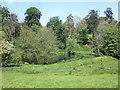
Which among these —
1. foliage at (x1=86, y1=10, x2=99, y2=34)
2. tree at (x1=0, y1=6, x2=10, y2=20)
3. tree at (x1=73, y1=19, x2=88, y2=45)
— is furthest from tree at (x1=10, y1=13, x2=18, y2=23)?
foliage at (x1=86, y1=10, x2=99, y2=34)

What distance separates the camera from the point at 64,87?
6.27 meters

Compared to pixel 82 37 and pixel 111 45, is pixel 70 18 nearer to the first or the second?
pixel 82 37

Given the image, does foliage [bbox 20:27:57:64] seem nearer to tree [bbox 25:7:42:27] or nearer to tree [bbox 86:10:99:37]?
tree [bbox 25:7:42:27]

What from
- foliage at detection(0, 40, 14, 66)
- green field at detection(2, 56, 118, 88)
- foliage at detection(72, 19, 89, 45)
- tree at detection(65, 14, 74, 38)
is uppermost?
tree at detection(65, 14, 74, 38)

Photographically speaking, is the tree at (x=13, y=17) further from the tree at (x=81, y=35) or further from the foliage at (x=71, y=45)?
the foliage at (x=71, y=45)

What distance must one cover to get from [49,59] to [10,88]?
17612 millimetres

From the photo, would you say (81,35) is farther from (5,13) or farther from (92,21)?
(5,13)

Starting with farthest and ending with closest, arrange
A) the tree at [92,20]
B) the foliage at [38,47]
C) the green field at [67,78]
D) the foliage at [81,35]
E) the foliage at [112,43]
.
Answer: the tree at [92,20] < the foliage at [81,35] < the foliage at [112,43] < the foliage at [38,47] < the green field at [67,78]

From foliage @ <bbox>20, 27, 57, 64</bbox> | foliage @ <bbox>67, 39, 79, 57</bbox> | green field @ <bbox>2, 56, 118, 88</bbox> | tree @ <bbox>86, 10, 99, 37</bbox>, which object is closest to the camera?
green field @ <bbox>2, 56, 118, 88</bbox>

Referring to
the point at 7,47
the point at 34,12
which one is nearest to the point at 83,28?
the point at 34,12

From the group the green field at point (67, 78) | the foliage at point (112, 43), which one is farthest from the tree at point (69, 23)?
the green field at point (67, 78)

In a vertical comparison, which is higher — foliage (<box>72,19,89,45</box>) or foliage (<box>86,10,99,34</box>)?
foliage (<box>86,10,99,34</box>)

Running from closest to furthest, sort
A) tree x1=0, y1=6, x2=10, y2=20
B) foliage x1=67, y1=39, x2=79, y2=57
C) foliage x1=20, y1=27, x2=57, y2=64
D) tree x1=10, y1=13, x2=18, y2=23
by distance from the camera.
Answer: foliage x1=20, y1=27, x2=57, y2=64 → foliage x1=67, y1=39, x2=79, y2=57 → tree x1=0, y1=6, x2=10, y2=20 → tree x1=10, y1=13, x2=18, y2=23

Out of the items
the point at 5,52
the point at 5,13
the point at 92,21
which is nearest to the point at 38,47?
the point at 5,52
